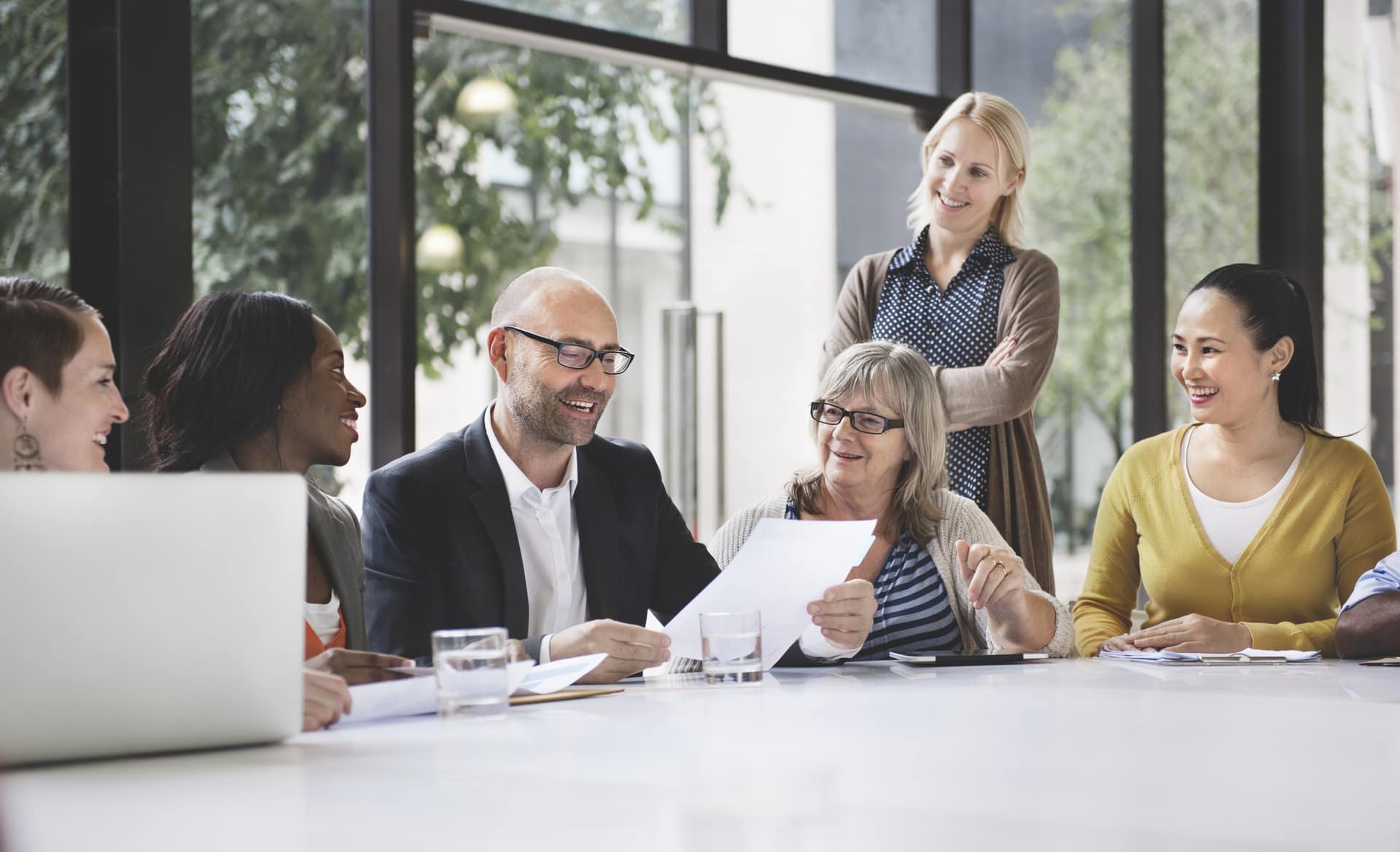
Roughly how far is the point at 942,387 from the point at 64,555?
2158 mm

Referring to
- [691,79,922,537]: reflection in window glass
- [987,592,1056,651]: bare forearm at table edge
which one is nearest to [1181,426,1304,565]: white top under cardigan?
[987,592,1056,651]: bare forearm at table edge

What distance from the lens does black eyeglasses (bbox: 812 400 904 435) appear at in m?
2.53

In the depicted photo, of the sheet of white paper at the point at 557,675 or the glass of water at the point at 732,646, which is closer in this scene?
the sheet of white paper at the point at 557,675

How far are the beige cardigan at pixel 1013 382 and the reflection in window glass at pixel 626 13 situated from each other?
3.64ft

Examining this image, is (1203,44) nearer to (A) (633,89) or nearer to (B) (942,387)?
(A) (633,89)

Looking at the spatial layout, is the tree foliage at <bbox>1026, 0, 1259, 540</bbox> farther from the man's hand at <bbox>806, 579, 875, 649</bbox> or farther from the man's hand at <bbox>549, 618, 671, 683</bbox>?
the man's hand at <bbox>549, 618, 671, 683</bbox>

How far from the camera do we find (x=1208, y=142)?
5.05m

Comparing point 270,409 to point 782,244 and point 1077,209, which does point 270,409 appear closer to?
point 782,244

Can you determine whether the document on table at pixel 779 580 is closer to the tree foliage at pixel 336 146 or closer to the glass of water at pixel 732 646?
the glass of water at pixel 732 646

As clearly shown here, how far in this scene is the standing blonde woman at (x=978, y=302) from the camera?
9.83 feet

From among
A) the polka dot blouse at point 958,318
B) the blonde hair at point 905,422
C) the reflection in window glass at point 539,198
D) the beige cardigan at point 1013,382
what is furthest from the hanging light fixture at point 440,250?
the blonde hair at point 905,422

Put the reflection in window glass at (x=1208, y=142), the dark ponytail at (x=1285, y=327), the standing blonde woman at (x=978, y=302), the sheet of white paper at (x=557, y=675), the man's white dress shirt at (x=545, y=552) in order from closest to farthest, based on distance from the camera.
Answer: the sheet of white paper at (x=557, y=675) → the man's white dress shirt at (x=545, y=552) → the dark ponytail at (x=1285, y=327) → the standing blonde woman at (x=978, y=302) → the reflection in window glass at (x=1208, y=142)

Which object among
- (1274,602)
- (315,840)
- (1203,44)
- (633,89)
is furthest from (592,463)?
(1203,44)

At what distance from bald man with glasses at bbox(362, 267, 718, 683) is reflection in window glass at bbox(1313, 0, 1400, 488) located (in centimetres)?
360
